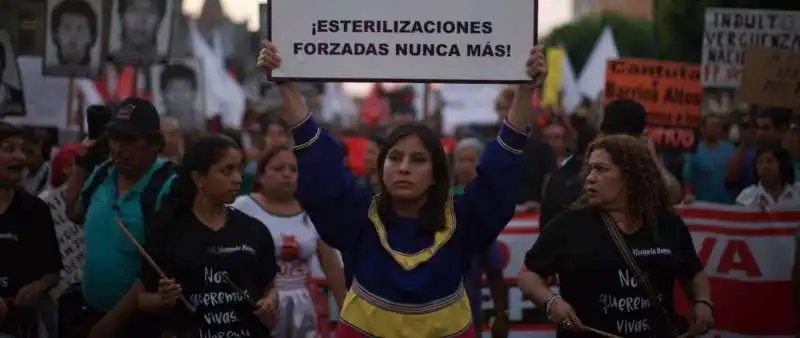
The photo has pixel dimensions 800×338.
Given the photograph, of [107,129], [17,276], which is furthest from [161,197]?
[17,276]

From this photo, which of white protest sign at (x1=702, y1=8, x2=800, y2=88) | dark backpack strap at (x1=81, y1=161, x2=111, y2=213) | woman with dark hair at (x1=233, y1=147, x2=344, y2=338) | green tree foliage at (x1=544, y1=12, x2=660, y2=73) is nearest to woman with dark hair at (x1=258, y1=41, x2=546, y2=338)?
dark backpack strap at (x1=81, y1=161, x2=111, y2=213)

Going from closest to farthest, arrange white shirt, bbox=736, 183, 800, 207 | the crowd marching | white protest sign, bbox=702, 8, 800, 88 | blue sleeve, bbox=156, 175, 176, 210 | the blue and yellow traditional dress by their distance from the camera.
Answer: the blue and yellow traditional dress < the crowd marching < blue sleeve, bbox=156, 175, 176, 210 < white shirt, bbox=736, 183, 800, 207 < white protest sign, bbox=702, 8, 800, 88

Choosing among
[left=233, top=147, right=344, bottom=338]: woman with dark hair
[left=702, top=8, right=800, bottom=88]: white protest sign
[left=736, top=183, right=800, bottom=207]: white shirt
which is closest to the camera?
[left=233, top=147, right=344, bottom=338]: woman with dark hair

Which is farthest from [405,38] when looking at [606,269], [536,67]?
[606,269]

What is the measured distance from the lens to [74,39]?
12828mm

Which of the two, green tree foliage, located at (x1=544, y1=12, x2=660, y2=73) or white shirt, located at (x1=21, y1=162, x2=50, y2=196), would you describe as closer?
white shirt, located at (x1=21, y1=162, x2=50, y2=196)

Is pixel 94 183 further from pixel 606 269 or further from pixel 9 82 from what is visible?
pixel 9 82

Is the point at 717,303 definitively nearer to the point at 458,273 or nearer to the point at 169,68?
the point at 458,273

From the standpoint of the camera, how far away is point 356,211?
17.1ft

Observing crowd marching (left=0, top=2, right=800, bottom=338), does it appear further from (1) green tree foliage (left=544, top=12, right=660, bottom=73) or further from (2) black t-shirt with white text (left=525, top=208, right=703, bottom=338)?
(1) green tree foliage (left=544, top=12, right=660, bottom=73)

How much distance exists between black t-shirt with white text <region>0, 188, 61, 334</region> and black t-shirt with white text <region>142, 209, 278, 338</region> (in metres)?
1.39

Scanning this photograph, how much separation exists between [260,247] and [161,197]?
1.91 ft

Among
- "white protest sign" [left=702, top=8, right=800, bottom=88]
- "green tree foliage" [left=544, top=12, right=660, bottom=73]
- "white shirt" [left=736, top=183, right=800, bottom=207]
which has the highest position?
"green tree foliage" [left=544, top=12, right=660, bottom=73]

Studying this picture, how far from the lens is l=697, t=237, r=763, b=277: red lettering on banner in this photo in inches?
370
